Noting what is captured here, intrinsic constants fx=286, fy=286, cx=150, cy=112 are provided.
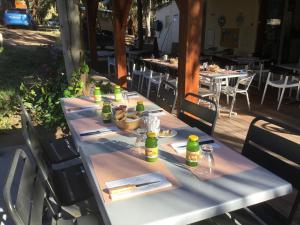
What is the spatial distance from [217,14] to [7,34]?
1038 cm

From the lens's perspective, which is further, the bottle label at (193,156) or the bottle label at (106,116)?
the bottle label at (106,116)

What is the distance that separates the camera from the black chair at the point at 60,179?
6.03ft

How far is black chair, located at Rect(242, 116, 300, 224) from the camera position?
5.33ft

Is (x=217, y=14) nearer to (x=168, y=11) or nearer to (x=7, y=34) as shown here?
(x=168, y=11)

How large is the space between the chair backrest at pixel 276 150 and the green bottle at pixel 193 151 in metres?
0.54

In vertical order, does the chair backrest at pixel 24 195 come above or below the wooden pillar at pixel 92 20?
below

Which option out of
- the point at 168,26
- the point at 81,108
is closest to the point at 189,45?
the point at 81,108

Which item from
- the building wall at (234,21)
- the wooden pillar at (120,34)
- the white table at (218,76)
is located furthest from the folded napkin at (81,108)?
the building wall at (234,21)

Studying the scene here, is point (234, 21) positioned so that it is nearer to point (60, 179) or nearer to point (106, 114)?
point (106, 114)

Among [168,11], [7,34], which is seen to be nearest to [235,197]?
[168,11]

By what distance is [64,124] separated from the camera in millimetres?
3730

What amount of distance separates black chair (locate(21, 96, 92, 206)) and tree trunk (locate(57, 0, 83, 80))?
5.33 feet

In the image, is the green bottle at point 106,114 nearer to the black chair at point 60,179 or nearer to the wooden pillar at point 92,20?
the black chair at point 60,179

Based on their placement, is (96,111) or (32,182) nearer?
(32,182)
